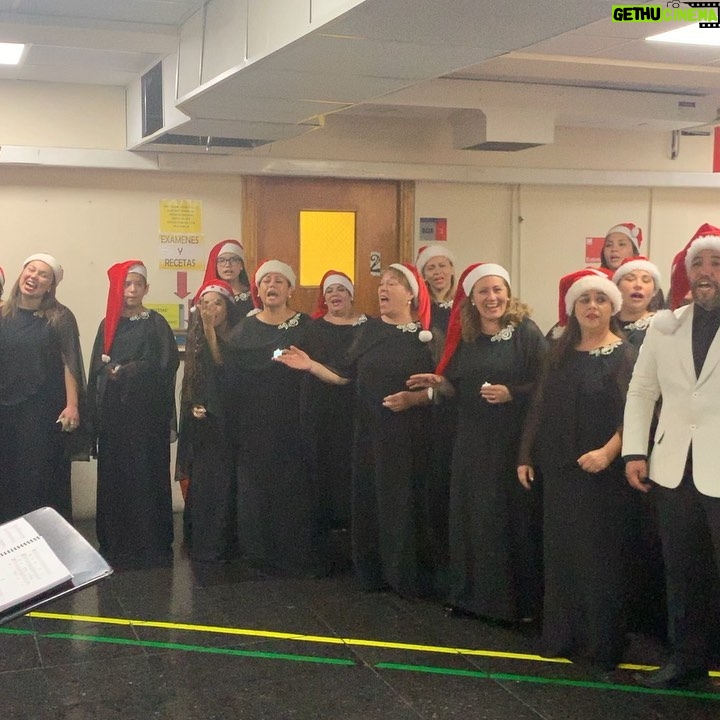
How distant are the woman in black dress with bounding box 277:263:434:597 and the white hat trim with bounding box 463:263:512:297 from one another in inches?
15.1

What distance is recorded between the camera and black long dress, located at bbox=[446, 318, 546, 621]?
12.8ft

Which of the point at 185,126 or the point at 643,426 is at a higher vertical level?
the point at 185,126

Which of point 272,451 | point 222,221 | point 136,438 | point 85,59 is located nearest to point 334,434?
point 272,451

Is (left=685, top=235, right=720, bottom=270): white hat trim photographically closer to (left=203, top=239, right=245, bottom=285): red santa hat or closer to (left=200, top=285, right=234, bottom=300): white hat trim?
(left=200, top=285, right=234, bottom=300): white hat trim

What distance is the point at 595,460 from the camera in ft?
11.3

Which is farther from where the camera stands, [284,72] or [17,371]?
[17,371]

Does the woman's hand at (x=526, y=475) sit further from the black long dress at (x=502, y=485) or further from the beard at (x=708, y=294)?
the beard at (x=708, y=294)

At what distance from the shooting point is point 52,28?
4.04m

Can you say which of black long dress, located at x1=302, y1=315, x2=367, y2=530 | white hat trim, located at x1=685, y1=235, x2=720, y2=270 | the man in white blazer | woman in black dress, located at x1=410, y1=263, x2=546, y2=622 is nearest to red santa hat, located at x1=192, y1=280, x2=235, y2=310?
black long dress, located at x1=302, y1=315, x2=367, y2=530

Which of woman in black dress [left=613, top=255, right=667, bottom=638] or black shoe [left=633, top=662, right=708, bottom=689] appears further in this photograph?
woman in black dress [left=613, top=255, right=667, bottom=638]

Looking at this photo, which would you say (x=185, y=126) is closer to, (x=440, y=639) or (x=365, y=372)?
(x=365, y=372)

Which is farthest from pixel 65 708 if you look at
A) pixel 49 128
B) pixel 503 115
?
pixel 503 115

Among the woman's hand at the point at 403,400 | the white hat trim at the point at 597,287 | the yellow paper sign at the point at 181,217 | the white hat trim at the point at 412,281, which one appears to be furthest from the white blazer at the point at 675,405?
the yellow paper sign at the point at 181,217

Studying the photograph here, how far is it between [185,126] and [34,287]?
112 centimetres
